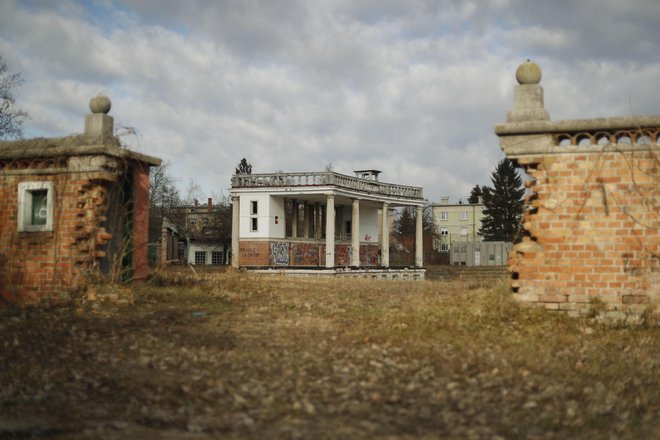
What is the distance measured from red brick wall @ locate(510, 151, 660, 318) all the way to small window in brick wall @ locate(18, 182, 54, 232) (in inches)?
326

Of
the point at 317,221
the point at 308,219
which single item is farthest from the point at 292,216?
the point at 317,221

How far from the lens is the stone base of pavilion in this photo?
3647 cm

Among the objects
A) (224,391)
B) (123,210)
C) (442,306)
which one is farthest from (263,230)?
(224,391)

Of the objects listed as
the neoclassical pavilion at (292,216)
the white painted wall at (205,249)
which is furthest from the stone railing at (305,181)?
the white painted wall at (205,249)

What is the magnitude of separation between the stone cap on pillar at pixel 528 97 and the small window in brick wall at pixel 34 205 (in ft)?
27.1

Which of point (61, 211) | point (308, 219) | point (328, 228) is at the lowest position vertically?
point (61, 211)

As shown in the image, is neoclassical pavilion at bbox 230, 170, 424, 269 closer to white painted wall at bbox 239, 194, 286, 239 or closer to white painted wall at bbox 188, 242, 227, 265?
white painted wall at bbox 239, 194, 286, 239

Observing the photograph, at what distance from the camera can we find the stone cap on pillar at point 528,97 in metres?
10.3

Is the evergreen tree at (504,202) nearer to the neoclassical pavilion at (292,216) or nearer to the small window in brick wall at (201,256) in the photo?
the neoclassical pavilion at (292,216)

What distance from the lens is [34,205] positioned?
1232 centimetres

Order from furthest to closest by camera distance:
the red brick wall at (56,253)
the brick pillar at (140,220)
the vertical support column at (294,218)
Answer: the vertical support column at (294,218)
the brick pillar at (140,220)
the red brick wall at (56,253)

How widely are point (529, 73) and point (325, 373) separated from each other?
6034 mm

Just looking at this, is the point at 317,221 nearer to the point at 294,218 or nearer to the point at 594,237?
the point at 294,218

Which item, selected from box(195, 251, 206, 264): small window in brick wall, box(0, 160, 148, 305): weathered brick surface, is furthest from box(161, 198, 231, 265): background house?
box(0, 160, 148, 305): weathered brick surface
